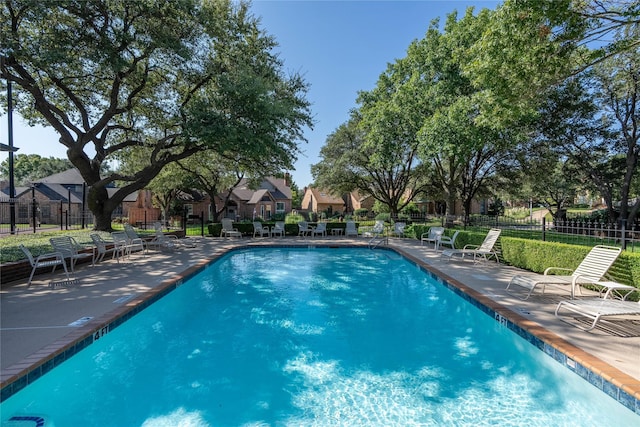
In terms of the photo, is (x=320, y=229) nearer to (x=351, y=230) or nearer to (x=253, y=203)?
(x=351, y=230)

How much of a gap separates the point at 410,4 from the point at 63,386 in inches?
595

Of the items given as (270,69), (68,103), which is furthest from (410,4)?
(68,103)

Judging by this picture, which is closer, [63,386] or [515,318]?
[63,386]

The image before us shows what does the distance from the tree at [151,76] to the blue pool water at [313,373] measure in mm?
7796

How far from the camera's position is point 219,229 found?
1964 cm

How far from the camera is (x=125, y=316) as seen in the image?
5.38 meters

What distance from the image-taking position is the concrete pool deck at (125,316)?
11.8ft

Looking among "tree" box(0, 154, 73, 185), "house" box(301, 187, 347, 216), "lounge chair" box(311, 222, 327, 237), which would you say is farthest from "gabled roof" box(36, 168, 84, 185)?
"tree" box(0, 154, 73, 185)

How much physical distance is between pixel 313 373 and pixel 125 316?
338 cm

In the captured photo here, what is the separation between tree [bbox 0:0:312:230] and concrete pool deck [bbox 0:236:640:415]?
637 centimetres

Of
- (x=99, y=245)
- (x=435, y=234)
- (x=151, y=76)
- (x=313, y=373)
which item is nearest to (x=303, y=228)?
(x=435, y=234)

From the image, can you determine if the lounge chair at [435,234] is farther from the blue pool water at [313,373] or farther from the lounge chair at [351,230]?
the blue pool water at [313,373]

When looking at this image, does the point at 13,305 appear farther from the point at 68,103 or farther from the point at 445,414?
the point at 68,103

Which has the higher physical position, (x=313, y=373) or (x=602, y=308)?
(x=602, y=308)
